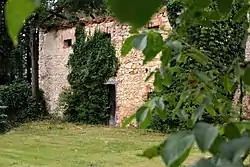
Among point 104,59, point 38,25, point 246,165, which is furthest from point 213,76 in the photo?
point 38,25

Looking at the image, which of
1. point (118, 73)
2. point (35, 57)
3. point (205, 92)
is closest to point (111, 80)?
point (118, 73)

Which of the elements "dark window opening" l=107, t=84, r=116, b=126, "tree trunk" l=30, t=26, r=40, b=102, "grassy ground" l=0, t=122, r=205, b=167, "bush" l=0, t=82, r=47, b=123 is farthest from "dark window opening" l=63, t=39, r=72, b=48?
"grassy ground" l=0, t=122, r=205, b=167

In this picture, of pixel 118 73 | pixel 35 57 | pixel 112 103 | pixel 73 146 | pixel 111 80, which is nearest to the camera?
pixel 73 146

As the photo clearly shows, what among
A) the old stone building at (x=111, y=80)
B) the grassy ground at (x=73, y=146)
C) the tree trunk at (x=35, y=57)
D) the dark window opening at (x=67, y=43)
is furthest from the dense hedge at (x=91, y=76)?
the tree trunk at (x=35, y=57)

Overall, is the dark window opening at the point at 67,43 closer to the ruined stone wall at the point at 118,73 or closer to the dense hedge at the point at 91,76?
the ruined stone wall at the point at 118,73

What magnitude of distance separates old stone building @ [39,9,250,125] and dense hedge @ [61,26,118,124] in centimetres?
26

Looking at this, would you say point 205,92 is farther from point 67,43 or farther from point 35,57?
point 35,57

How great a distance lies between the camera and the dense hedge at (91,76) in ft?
48.3

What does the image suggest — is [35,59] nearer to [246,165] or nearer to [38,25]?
[38,25]

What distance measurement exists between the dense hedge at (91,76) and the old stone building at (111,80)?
0.26 metres

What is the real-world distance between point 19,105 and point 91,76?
337cm

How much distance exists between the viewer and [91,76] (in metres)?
15.0

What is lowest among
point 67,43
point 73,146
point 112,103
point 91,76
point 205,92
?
point 73,146

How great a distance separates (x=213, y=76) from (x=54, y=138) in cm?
1077
